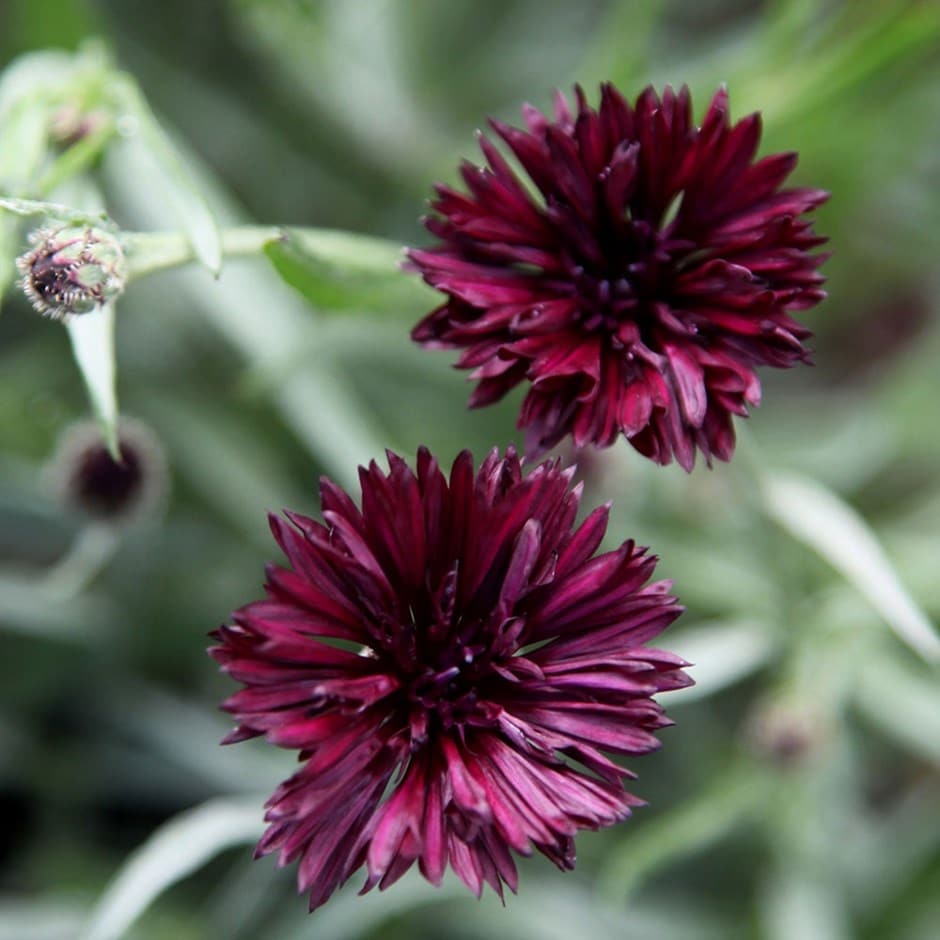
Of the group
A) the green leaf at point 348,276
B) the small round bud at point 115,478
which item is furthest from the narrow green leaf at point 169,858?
the green leaf at point 348,276

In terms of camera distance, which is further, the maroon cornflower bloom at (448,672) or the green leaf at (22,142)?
the green leaf at (22,142)

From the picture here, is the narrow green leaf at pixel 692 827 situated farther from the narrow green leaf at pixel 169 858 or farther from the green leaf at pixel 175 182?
the green leaf at pixel 175 182

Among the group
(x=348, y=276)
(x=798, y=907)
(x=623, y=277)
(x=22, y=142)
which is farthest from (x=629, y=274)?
(x=798, y=907)

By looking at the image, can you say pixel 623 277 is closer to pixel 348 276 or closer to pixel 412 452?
pixel 348 276

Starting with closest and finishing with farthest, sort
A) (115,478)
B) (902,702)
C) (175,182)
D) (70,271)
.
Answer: (70,271) → (175,182) → (115,478) → (902,702)

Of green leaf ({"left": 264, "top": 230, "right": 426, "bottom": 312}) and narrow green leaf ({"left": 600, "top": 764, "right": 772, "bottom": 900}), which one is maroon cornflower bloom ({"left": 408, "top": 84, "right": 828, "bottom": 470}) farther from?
narrow green leaf ({"left": 600, "top": 764, "right": 772, "bottom": 900})

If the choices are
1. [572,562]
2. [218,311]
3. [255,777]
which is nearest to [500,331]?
[572,562]
